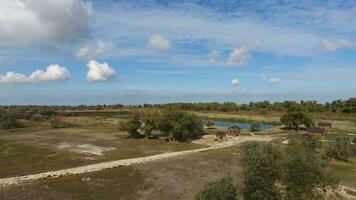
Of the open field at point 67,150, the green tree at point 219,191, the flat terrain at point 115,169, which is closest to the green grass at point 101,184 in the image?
the flat terrain at point 115,169

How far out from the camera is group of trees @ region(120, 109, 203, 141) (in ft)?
307

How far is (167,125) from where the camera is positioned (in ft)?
311

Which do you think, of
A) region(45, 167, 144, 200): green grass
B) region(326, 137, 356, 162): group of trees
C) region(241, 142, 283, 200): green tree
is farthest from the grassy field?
region(326, 137, 356, 162): group of trees

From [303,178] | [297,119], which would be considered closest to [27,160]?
[303,178]

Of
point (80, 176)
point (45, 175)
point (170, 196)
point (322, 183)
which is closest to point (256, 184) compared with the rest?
point (322, 183)

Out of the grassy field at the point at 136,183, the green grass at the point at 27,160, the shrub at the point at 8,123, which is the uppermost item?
the shrub at the point at 8,123

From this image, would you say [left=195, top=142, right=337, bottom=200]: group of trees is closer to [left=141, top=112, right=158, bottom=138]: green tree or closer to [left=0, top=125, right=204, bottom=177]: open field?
[left=0, top=125, right=204, bottom=177]: open field

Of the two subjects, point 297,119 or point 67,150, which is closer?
point 67,150

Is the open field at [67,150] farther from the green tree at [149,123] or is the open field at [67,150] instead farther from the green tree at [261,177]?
the green tree at [261,177]

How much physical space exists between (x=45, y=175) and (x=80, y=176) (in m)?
5.70

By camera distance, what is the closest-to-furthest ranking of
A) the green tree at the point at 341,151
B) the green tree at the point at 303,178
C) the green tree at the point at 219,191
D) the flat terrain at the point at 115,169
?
the green tree at the point at 219,191 < the green tree at the point at 303,178 < the flat terrain at the point at 115,169 < the green tree at the point at 341,151

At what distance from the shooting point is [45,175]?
53.3 metres

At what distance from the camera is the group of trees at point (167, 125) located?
307ft

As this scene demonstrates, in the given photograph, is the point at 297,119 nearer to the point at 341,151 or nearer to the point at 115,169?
the point at 341,151
